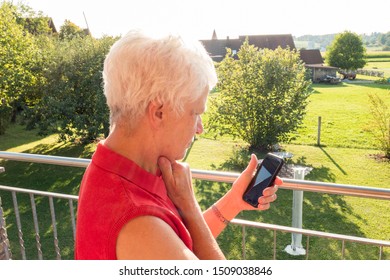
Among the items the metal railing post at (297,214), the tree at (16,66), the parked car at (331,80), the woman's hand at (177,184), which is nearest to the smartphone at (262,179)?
the woman's hand at (177,184)

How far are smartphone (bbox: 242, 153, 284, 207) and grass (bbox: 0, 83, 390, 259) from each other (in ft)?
16.1

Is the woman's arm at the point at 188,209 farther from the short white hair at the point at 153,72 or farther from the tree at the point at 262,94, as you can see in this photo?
the tree at the point at 262,94

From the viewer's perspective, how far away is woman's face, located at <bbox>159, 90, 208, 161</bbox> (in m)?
1.00

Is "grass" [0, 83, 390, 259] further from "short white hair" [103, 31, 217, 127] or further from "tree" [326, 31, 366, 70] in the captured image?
"tree" [326, 31, 366, 70]

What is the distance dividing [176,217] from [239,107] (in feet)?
34.9

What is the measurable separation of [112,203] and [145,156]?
0.55 ft

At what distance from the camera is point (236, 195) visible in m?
1.63

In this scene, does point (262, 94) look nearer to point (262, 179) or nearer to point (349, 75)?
point (262, 179)

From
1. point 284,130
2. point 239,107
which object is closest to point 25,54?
point 239,107

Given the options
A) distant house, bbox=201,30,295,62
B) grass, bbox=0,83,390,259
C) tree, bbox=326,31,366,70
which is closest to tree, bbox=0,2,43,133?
grass, bbox=0,83,390,259

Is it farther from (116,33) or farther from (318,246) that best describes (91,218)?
(116,33)

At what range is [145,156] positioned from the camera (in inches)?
39.7

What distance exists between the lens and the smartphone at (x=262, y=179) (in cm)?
160

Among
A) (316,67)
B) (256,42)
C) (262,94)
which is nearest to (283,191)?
(262,94)
